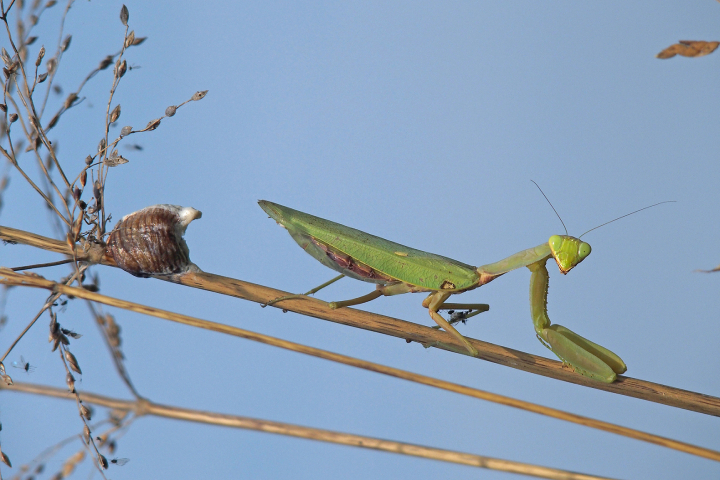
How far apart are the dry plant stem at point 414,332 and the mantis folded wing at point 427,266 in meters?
0.04

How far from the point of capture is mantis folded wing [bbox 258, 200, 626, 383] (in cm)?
154

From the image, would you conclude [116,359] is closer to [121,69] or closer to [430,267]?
[121,69]

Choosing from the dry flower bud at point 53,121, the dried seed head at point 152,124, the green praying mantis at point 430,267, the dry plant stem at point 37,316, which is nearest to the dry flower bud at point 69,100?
the dry flower bud at point 53,121

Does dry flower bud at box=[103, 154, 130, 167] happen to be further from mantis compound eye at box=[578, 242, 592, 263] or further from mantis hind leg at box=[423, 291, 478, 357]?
mantis compound eye at box=[578, 242, 592, 263]

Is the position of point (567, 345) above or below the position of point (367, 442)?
above

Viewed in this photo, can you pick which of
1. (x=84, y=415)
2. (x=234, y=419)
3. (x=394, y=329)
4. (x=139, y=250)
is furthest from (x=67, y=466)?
(x=394, y=329)

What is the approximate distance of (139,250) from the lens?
120cm

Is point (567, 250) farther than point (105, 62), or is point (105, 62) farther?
point (567, 250)

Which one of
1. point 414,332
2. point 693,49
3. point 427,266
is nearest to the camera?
point 693,49

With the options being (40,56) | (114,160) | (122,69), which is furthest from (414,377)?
(40,56)

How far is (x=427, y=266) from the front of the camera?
170 centimetres

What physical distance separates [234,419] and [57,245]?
22.2 inches

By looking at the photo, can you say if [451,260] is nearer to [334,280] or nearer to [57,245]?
[334,280]

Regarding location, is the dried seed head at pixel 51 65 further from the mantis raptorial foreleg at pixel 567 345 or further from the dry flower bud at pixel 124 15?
the mantis raptorial foreleg at pixel 567 345
